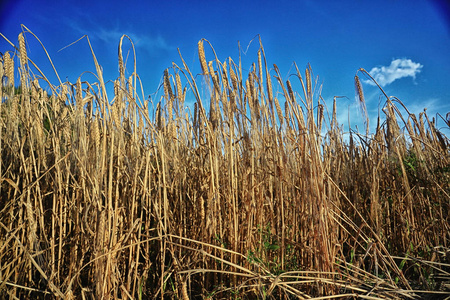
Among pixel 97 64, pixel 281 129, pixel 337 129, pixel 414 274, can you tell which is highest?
pixel 337 129

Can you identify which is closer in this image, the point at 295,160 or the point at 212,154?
the point at 212,154

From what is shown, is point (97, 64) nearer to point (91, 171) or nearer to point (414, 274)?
point (91, 171)

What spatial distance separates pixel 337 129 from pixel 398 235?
994 mm

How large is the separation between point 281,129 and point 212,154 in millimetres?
351

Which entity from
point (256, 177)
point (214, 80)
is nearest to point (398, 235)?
point (256, 177)

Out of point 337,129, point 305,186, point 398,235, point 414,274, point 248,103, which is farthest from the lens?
point 337,129

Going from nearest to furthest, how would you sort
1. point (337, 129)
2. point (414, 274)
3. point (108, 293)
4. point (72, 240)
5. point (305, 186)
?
1. point (108, 293)
2. point (305, 186)
3. point (72, 240)
4. point (414, 274)
5. point (337, 129)

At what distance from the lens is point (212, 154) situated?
1.48 m

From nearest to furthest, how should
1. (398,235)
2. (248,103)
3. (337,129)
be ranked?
1. (248,103)
2. (398,235)
3. (337,129)

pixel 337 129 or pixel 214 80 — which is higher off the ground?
pixel 337 129

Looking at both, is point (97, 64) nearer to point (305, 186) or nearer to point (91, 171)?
point (91, 171)

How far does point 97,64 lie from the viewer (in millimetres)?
1236

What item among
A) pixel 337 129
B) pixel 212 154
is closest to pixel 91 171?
pixel 212 154

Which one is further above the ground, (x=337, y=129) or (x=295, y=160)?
(x=337, y=129)
